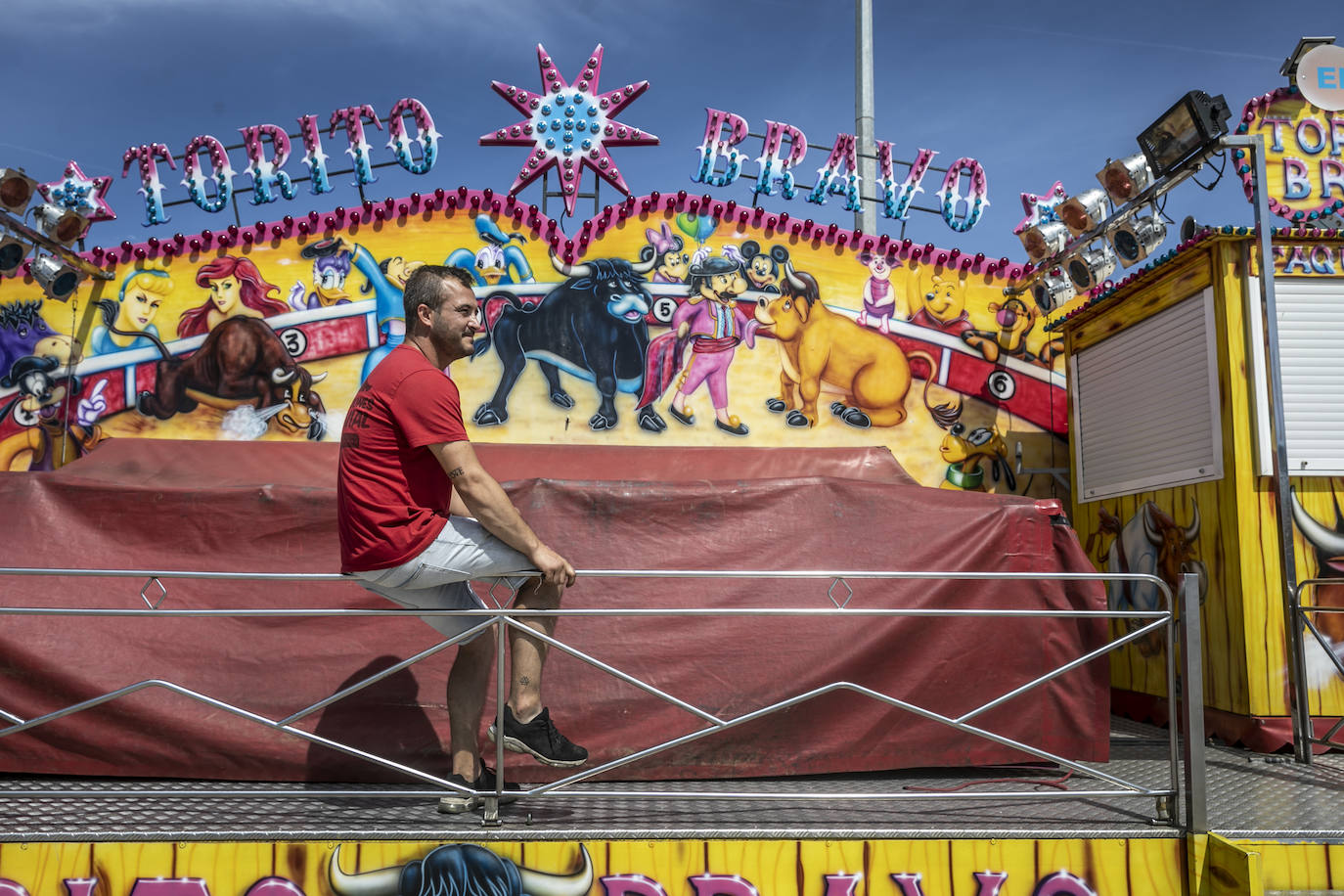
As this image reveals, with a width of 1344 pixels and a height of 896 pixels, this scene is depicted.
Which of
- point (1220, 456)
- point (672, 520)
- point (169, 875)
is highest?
point (1220, 456)

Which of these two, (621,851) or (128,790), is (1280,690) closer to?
(621,851)

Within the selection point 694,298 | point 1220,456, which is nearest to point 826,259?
point 694,298

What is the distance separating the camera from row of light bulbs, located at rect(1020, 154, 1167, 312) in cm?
563

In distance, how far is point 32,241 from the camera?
6270 millimetres

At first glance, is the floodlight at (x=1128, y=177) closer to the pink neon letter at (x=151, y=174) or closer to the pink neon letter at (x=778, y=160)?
the pink neon letter at (x=778, y=160)

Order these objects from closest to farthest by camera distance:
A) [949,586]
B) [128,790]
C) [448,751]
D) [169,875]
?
[169,875]
[128,790]
[448,751]
[949,586]

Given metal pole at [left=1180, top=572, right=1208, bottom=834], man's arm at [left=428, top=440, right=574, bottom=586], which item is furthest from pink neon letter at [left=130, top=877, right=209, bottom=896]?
metal pole at [left=1180, top=572, right=1208, bottom=834]

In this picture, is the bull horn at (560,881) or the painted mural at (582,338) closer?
the bull horn at (560,881)

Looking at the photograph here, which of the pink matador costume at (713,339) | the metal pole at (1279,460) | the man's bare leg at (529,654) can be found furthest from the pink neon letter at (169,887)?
the metal pole at (1279,460)

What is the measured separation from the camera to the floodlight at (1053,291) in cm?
640

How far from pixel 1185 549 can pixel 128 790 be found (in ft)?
17.2

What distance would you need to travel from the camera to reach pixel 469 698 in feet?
11.0

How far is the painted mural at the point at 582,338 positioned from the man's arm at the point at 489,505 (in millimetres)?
3435

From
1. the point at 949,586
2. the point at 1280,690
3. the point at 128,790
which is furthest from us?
the point at 1280,690
